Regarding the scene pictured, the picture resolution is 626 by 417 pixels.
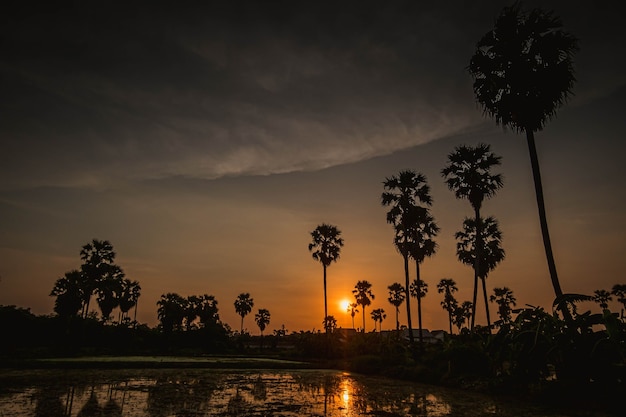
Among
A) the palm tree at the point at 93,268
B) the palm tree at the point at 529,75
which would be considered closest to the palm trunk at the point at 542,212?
the palm tree at the point at 529,75

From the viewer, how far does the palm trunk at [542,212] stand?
14508mm

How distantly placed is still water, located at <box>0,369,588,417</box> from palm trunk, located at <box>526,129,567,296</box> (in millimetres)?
5341

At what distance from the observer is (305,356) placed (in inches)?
Result: 1507

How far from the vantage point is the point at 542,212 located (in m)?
15.0

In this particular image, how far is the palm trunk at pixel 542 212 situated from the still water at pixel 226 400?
210 inches

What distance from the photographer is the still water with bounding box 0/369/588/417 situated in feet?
32.2

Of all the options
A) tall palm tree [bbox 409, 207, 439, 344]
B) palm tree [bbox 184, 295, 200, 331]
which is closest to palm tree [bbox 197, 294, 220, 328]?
palm tree [bbox 184, 295, 200, 331]

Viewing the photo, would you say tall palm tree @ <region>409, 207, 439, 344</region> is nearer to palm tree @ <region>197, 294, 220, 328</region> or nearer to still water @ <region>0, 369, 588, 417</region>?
still water @ <region>0, 369, 588, 417</region>

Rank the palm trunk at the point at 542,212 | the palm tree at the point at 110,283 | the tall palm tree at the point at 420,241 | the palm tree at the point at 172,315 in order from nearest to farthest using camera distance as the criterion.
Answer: the palm trunk at the point at 542,212 → the tall palm tree at the point at 420,241 → the palm tree at the point at 110,283 → the palm tree at the point at 172,315

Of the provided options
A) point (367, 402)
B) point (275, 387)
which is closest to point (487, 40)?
point (367, 402)

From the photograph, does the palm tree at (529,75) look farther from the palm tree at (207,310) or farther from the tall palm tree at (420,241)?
the palm tree at (207,310)

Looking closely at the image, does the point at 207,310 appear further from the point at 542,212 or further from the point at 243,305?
the point at 542,212

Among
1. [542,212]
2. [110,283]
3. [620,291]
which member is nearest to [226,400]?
[542,212]

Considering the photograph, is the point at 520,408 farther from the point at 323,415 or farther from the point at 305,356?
the point at 305,356
